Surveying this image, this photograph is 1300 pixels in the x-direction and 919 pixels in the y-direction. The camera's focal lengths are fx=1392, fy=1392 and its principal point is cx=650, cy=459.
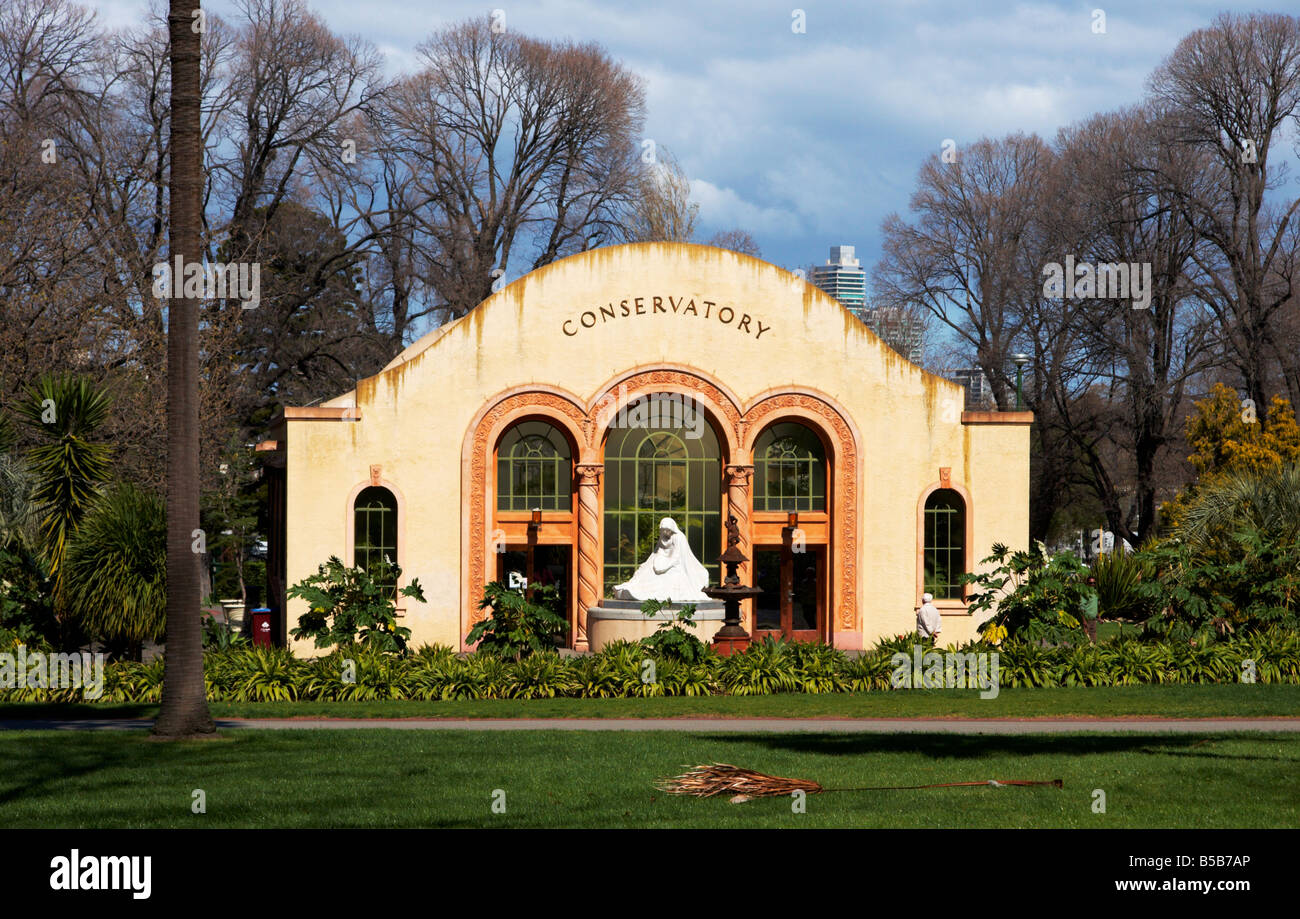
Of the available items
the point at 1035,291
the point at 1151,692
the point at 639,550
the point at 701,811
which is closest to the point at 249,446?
the point at 639,550

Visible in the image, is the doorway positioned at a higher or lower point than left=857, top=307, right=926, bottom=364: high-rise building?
lower

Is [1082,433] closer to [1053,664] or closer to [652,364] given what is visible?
[652,364]

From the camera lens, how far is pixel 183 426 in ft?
50.1

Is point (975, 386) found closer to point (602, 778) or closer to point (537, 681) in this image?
point (537, 681)

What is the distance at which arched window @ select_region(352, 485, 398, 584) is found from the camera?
27344 millimetres

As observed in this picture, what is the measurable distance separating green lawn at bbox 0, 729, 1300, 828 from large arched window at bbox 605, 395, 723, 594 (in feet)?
44.3

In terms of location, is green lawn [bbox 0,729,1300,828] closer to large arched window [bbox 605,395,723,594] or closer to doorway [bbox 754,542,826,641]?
large arched window [bbox 605,395,723,594]

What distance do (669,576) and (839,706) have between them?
6.87 meters

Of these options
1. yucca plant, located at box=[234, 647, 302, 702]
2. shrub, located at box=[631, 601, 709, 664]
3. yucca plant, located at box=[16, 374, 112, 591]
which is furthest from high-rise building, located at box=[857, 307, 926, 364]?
yucca plant, located at box=[234, 647, 302, 702]

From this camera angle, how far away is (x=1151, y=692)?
1933 cm

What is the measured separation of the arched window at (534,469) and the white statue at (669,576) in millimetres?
4225

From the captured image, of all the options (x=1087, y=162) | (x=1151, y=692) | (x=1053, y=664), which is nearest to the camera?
(x=1151, y=692)

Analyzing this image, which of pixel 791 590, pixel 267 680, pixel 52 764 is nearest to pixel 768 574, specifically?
pixel 791 590

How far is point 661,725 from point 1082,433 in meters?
33.8
